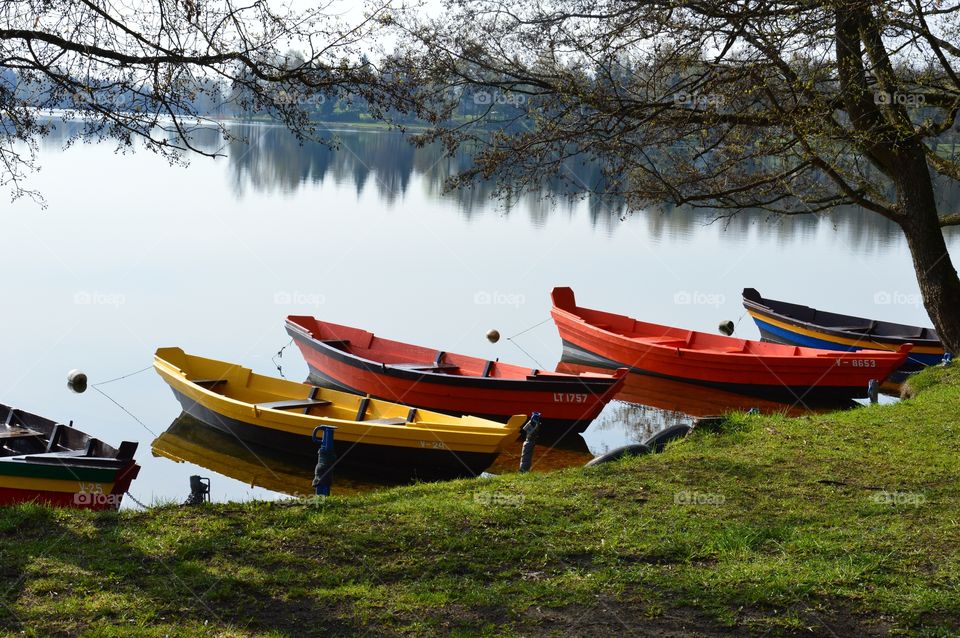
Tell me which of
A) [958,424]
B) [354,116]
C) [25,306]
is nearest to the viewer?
[958,424]

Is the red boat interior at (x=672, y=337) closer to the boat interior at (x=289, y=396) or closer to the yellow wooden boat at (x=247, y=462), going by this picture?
the yellow wooden boat at (x=247, y=462)

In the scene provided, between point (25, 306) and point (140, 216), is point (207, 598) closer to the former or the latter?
point (25, 306)

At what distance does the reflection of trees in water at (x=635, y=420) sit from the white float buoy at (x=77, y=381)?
27.0 feet

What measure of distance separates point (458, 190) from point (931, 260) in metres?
35.0

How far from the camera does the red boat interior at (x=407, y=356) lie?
15.4 meters

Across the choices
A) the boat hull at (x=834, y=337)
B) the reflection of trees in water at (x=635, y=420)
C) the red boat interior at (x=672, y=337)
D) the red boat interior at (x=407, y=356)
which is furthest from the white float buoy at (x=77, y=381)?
the boat hull at (x=834, y=337)

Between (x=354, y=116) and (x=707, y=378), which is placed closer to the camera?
(x=707, y=378)

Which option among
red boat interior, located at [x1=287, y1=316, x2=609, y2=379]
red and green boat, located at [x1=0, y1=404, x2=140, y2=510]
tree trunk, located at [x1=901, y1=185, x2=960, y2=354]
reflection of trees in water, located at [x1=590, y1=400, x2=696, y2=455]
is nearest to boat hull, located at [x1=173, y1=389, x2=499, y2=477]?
red and green boat, located at [x1=0, y1=404, x2=140, y2=510]

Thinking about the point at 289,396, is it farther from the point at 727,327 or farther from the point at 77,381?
the point at 727,327

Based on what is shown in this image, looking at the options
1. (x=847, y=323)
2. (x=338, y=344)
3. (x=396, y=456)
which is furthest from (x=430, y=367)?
(x=847, y=323)

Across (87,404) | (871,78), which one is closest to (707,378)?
(871,78)

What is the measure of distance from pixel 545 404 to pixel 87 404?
7101 millimetres

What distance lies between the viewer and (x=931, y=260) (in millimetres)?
13523

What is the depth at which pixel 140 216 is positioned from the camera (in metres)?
36.8
